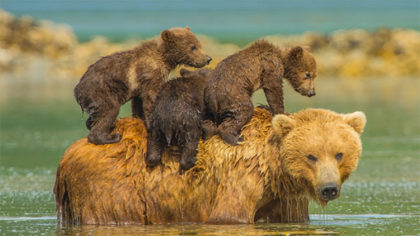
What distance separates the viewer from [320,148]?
342 inches

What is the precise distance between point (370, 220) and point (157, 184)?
2.31 metres

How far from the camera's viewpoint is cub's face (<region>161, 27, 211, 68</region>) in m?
10.1

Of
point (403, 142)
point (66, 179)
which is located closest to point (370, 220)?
point (66, 179)

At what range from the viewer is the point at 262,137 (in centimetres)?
936

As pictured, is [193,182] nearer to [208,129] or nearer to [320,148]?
[208,129]

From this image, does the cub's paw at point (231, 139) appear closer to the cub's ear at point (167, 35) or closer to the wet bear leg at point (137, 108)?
the wet bear leg at point (137, 108)

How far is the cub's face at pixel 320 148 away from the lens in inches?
337

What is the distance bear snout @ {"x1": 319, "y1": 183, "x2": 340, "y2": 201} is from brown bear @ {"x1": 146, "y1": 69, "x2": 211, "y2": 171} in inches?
59.8

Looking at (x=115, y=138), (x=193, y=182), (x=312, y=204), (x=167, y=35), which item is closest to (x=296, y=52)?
(x=167, y=35)

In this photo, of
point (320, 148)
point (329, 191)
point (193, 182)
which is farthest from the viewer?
point (193, 182)

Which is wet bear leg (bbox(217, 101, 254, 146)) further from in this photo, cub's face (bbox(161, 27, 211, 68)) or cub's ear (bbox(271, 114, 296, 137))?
cub's face (bbox(161, 27, 211, 68))

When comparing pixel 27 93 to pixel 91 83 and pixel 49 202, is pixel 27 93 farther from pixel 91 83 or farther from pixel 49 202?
pixel 91 83

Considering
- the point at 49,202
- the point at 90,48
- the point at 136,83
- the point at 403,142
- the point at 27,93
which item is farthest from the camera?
the point at 90,48

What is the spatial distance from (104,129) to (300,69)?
220 centimetres
